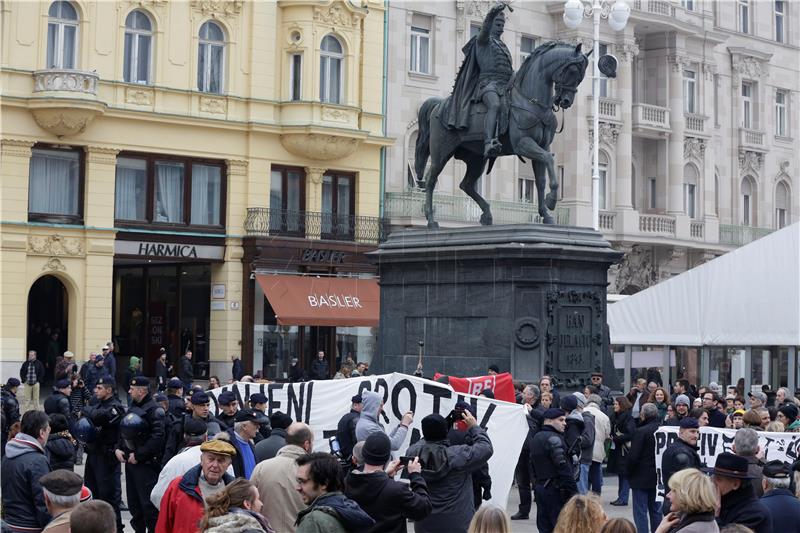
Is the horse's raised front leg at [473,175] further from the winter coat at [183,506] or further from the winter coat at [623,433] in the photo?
the winter coat at [183,506]

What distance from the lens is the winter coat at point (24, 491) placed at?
10.0 m

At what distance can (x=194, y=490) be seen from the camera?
9195mm

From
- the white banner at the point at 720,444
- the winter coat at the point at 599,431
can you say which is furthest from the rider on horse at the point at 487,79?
the white banner at the point at 720,444

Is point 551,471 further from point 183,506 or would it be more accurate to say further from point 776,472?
point 183,506

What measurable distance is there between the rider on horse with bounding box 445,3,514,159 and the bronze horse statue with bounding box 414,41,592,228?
0.48 feet

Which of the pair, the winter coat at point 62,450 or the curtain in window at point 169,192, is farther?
the curtain in window at point 169,192

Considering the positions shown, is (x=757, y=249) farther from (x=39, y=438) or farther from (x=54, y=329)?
(x=54, y=329)

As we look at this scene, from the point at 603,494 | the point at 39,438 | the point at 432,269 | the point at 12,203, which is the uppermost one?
the point at 12,203

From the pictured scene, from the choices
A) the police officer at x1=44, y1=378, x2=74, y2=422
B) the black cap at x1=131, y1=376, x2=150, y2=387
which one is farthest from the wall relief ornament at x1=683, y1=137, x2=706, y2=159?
the black cap at x1=131, y1=376, x2=150, y2=387

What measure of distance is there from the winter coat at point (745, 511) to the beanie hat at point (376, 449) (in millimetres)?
2148

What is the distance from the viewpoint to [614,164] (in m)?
51.1

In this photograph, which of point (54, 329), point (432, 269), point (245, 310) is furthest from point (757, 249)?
point (54, 329)

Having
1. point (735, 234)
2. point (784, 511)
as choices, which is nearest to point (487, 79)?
point (784, 511)

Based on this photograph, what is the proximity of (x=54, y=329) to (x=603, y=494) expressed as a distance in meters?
25.2
